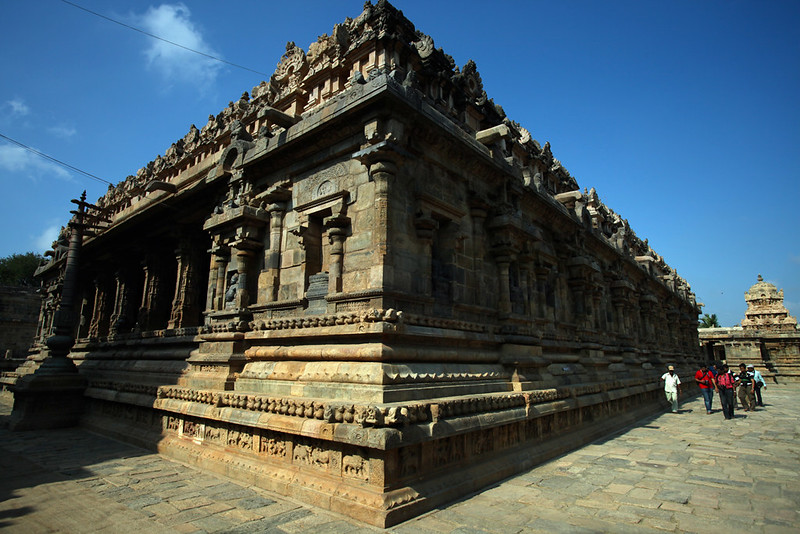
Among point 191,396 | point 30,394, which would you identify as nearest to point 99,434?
point 30,394

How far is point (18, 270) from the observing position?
50.6 metres

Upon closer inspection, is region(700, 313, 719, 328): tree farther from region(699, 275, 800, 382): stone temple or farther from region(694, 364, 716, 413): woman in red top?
region(694, 364, 716, 413): woman in red top

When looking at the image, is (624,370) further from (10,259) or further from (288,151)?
(10,259)

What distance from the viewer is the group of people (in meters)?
13.8

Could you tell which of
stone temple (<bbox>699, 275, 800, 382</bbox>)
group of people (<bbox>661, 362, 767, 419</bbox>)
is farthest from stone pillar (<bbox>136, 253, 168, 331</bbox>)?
stone temple (<bbox>699, 275, 800, 382</bbox>)

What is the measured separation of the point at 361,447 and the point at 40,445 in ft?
26.3

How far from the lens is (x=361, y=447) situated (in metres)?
5.04

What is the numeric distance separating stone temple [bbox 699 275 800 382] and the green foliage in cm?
6982

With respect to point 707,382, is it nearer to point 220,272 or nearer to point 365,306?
point 365,306

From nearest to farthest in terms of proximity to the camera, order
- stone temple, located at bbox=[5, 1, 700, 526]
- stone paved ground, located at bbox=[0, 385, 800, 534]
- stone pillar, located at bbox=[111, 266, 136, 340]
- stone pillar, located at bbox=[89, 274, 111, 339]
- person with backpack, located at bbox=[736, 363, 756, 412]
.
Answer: stone paved ground, located at bbox=[0, 385, 800, 534], stone temple, located at bbox=[5, 1, 700, 526], stone pillar, located at bbox=[111, 266, 136, 340], stone pillar, located at bbox=[89, 274, 111, 339], person with backpack, located at bbox=[736, 363, 756, 412]

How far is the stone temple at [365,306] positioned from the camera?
5.67 meters

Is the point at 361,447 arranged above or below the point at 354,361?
below

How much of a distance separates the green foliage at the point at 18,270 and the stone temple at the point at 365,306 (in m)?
49.4

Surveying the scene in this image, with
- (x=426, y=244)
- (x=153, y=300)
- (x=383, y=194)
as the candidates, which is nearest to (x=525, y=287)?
(x=426, y=244)
